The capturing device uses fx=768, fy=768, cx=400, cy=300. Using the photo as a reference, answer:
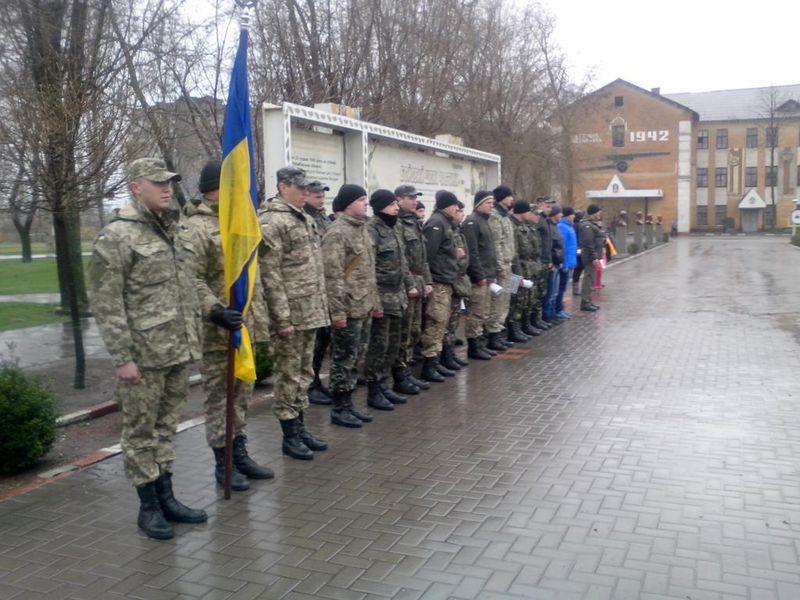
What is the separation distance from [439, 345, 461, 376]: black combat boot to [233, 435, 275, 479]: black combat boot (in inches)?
157

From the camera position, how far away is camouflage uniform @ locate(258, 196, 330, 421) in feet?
19.1

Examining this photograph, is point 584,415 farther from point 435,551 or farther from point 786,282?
point 786,282

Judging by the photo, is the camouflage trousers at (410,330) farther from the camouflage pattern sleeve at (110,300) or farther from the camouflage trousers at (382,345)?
the camouflage pattern sleeve at (110,300)

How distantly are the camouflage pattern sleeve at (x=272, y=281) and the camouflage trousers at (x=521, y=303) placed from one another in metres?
5.84

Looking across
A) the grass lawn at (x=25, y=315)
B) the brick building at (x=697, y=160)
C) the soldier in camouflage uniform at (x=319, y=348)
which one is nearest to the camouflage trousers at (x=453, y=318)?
the soldier in camouflage uniform at (x=319, y=348)

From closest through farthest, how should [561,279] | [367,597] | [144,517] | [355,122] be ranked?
[367,597] < [144,517] < [355,122] < [561,279]

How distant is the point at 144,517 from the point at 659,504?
10.5ft

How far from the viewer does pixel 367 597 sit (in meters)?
3.81

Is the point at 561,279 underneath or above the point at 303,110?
underneath

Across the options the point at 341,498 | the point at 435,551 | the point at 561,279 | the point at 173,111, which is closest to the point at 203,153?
the point at 173,111

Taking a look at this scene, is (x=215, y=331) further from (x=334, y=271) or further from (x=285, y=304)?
(x=334, y=271)

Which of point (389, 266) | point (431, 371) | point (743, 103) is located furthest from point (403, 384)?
point (743, 103)

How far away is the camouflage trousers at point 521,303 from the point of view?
1108 centimetres

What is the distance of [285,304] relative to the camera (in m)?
5.71
